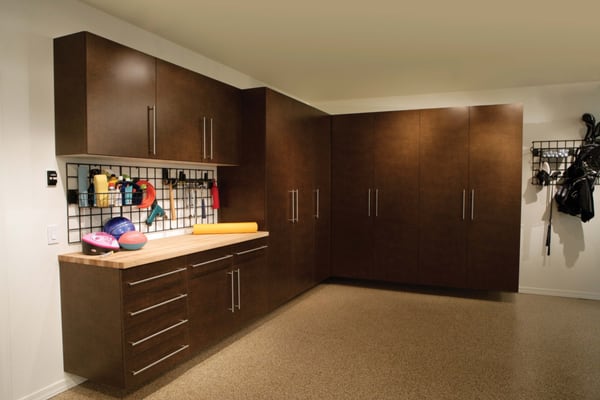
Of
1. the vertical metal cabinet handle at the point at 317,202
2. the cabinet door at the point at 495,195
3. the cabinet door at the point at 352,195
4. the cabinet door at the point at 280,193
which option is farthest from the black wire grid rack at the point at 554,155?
the cabinet door at the point at 280,193

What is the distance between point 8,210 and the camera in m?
2.29

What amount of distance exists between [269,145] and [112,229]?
164 cm

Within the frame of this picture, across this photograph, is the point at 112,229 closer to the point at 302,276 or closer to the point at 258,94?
the point at 258,94

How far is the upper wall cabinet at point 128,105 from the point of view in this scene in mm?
2377

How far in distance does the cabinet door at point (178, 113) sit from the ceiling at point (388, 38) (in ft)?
1.37

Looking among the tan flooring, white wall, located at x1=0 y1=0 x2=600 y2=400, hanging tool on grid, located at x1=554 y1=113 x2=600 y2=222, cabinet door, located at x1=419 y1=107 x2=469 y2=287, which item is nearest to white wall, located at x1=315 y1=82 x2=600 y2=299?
hanging tool on grid, located at x1=554 y1=113 x2=600 y2=222

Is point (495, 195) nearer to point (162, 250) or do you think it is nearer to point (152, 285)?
point (162, 250)

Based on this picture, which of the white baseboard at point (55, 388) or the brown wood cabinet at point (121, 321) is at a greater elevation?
the brown wood cabinet at point (121, 321)

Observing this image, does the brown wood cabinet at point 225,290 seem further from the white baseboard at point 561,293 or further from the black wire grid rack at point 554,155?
the black wire grid rack at point 554,155

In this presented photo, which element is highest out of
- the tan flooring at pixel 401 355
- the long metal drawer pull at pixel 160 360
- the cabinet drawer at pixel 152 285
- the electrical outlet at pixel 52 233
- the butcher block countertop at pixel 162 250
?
the electrical outlet at pixel 52 233

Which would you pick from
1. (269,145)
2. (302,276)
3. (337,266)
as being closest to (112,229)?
(269,145)

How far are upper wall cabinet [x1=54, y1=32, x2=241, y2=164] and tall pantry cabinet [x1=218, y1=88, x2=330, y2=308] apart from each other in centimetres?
45

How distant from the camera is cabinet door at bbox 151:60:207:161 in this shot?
2.88 meters

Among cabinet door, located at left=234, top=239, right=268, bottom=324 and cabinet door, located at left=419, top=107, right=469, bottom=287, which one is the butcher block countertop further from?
cabinet door, located at left=419, top=107, right=469, bottom=287
